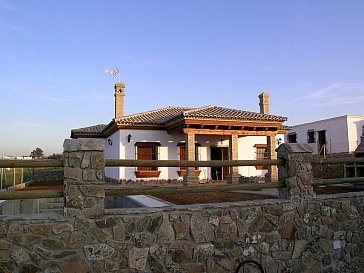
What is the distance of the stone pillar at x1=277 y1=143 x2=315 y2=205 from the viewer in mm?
4852

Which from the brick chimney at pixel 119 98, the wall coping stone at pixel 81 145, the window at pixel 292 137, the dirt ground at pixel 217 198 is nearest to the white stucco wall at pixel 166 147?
the brick chimney at pixel 119 98

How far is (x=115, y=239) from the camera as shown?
12.7ft

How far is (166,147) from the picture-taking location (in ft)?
54.0

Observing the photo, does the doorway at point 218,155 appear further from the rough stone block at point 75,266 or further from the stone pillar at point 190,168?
the rough stone block at point 75,266

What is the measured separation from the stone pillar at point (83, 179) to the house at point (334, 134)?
1931cm

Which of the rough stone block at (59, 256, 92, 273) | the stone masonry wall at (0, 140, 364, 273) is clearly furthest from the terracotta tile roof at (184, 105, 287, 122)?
the rough stone block at (59, 256, 92, 273)

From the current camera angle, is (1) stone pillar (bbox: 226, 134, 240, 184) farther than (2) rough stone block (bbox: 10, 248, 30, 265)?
Yes

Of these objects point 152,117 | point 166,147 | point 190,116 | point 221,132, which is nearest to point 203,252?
point 190,116

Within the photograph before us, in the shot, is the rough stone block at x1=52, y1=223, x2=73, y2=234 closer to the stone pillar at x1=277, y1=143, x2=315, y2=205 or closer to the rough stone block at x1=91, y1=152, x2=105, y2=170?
the rough stone block at x1=91, y1=152, x2=105, y2=170

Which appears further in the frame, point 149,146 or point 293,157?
point 149,146

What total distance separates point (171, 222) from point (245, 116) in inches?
471

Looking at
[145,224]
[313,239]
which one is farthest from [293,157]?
[145,224]

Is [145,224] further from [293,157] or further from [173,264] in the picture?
[293,157]

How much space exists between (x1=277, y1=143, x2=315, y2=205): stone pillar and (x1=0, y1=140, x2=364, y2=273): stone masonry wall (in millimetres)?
16
